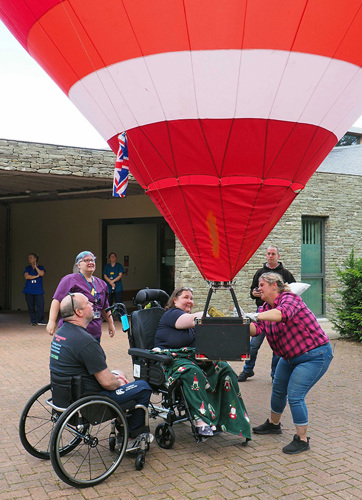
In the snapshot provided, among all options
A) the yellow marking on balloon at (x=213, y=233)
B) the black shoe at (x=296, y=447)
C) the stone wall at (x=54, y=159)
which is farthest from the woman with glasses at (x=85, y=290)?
the stone wall at (x=54, y=159)

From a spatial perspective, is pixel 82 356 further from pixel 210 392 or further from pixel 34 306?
pixel 34 306

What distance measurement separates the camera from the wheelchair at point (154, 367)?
4.73 m

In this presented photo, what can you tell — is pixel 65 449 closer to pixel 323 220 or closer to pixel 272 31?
pixel 272 31

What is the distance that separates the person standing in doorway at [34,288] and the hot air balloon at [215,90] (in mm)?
8500

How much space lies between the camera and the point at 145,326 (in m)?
5.26

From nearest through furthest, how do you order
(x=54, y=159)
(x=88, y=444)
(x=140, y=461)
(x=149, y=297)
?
(x=88, y=444) < (x=140, y=461) < (x=149, y=297) < (x=54, y=159)

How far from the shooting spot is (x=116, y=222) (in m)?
16.1

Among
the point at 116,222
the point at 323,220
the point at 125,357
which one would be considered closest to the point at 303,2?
the point at 125,357

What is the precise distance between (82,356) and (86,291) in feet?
5.83

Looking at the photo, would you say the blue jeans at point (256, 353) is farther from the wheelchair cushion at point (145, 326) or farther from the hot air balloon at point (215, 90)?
the hot air balloon at point (215, 90)

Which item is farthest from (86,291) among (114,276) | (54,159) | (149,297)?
(114,276)

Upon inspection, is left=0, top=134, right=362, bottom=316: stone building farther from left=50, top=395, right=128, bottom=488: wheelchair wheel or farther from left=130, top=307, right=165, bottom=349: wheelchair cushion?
left=50, top=395, right=128, bottom=488: wheelchair wheel

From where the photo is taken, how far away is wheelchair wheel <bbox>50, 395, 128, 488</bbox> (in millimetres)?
3830

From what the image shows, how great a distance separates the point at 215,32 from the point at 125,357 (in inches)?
242
